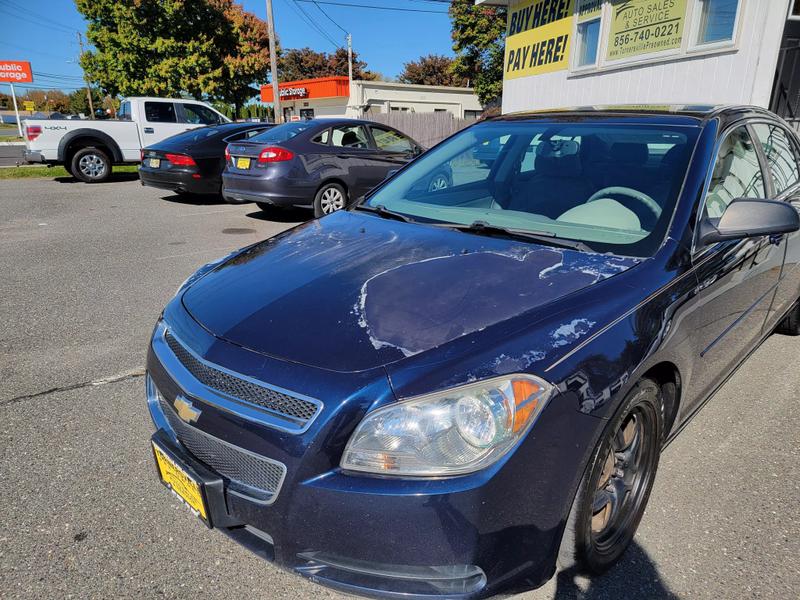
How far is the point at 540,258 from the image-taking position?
2.18 metres

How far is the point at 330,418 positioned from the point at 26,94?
118 metres

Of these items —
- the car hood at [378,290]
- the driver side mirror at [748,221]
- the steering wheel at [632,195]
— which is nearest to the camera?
the car hood at [378,290]

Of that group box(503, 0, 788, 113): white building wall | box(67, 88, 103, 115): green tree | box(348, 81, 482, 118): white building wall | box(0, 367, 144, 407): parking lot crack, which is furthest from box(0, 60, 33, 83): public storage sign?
box(67, 88, 103, 115): green tree

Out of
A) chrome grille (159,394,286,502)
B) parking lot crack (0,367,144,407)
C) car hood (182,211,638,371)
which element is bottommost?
parking lot crack (0,367,144,407)

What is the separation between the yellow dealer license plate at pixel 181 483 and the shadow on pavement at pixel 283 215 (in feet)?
24.2

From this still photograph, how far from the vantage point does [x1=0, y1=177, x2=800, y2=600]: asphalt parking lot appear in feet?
6.59

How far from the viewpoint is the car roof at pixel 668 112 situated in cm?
273

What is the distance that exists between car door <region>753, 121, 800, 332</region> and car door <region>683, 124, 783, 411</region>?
0.13 metres

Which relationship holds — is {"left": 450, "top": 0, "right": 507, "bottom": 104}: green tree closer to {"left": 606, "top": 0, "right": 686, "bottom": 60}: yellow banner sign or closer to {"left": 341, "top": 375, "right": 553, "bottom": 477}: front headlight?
{"left": 606, "top": 0, "right": 686, "bottom": 60}: yellow banner sign

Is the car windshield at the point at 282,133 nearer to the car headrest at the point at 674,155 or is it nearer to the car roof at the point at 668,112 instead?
the car roof at the point at 668,112

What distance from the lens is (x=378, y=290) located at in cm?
203

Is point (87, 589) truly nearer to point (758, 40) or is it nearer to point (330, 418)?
point (330, 418)

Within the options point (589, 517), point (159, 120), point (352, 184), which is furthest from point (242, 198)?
point (589, 517)

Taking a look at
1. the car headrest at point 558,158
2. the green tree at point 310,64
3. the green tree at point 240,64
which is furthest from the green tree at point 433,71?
the car headrest at point 558,158
